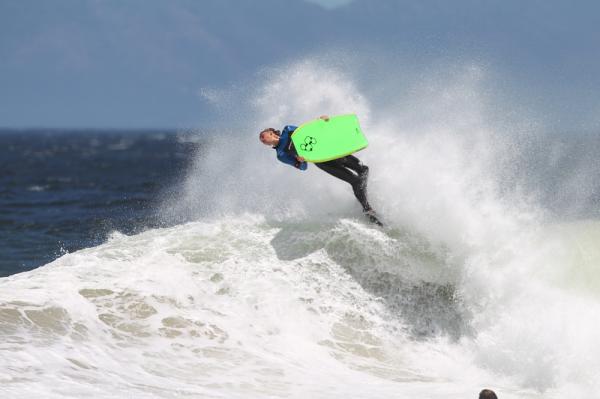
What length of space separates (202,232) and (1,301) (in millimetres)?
3302

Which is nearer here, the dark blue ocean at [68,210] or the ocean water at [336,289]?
the ocean water at [336,289]

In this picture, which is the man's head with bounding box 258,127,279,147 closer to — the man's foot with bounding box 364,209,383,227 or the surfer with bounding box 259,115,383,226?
the surfer with bounding box 259,115,383,226

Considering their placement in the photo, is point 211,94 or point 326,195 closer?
point 326,195

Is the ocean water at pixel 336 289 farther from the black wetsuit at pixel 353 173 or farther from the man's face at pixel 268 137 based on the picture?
the man's face at pixel 268 137

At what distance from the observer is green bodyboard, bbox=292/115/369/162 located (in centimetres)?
980

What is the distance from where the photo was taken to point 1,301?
774 centimetres

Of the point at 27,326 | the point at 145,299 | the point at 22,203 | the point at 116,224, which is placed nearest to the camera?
the point at 27,326

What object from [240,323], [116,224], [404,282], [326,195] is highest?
[116,224]

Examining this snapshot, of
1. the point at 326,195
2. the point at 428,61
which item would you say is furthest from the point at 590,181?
the point at 326,195

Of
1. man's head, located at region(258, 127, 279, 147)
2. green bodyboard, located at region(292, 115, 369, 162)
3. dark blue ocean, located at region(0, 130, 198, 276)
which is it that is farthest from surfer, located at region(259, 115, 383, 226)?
dark blue ocean, located at region(0, 130, 198, 276)

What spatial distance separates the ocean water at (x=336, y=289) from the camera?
7258mm

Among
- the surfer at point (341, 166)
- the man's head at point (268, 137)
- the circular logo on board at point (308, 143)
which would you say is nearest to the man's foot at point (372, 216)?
the surfer at point (341, 166)

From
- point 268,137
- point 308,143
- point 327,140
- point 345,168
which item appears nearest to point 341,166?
point 345,168

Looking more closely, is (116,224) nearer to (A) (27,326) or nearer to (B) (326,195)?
(B) (326,195)
